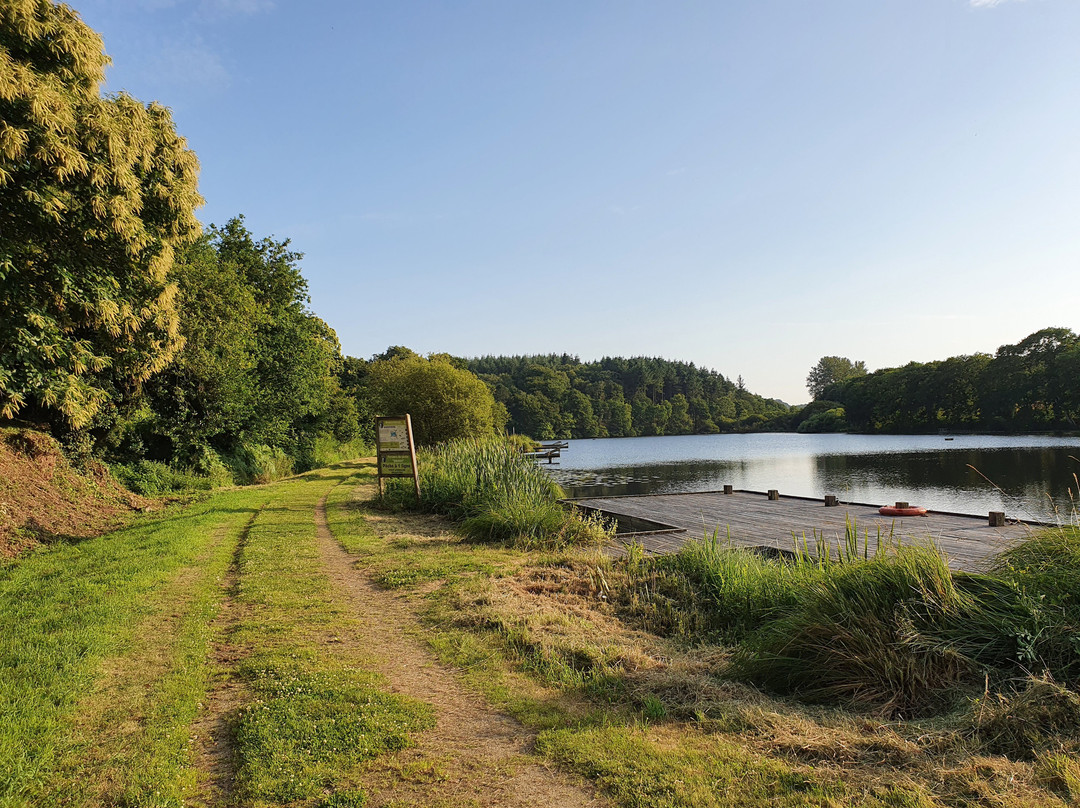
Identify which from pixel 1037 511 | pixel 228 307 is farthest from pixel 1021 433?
pixel 228 307

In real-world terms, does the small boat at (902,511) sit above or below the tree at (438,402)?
below

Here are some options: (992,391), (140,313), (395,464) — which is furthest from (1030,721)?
(992,391)

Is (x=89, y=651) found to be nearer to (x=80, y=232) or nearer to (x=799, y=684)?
(x=799, y=684)

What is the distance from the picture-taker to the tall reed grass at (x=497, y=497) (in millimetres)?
9945

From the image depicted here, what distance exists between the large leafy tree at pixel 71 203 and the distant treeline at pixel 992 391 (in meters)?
78.7

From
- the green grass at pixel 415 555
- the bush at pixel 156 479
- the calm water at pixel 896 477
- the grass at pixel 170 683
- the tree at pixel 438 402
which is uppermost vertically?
the tree at pixel 438 402

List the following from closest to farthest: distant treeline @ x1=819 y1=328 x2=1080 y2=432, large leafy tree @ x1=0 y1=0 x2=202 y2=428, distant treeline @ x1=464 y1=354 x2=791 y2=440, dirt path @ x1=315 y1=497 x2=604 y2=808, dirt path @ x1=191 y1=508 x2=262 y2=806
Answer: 1. dirt path @ x1=315 y1=497 x2=604 y2=808
2. dirt path @ x1=191 y1=508 x2=262 y2=806
3. large leafy tree @ x1=0 y1=0 x2=202 y2=428
4. distant treeline @ x1=819 y1=328 x2=1080 y2=432
5. distant treeline @ x1=464 y1=354 x2=791 y2=440

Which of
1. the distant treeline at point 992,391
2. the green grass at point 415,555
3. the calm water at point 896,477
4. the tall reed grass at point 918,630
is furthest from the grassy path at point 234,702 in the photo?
the distant treeline at point 992,391

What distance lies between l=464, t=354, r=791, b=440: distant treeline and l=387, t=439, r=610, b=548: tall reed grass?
7728 cm

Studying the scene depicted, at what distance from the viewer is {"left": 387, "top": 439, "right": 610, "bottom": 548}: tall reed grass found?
32.6 ft

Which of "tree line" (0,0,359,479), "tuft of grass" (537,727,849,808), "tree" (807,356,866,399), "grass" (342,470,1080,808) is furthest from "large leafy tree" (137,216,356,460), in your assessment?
"tree" (807,356,866,399)

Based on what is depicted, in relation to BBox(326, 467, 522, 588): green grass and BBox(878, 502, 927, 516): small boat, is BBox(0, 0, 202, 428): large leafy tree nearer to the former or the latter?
BBox(326, 467, 522, 588): green grass

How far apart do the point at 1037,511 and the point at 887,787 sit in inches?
779

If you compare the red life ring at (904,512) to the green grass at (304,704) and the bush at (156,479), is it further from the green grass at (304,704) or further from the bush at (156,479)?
the bush at (156,479)
